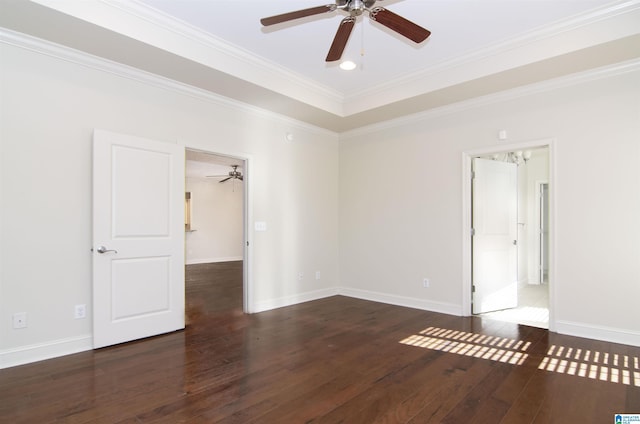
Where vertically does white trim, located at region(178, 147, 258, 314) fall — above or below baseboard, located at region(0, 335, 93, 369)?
above

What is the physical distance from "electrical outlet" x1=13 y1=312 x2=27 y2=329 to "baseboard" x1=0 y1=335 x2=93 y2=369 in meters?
0.19

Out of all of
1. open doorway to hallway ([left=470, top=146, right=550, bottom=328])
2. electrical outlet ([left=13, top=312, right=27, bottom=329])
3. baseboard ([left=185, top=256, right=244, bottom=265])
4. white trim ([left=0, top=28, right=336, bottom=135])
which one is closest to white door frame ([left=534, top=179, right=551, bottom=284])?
open doorway to hallway ([left=470, top=146, right=550, bottom=328])

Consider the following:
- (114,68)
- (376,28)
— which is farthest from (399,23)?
(114,68)

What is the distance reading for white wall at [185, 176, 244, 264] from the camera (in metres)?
10.6

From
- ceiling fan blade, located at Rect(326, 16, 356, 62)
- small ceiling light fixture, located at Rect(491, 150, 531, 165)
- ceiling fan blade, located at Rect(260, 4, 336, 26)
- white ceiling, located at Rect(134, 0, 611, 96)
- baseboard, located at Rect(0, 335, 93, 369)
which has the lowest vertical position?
baseboard, located at Rect(0, 335, 93, 369)

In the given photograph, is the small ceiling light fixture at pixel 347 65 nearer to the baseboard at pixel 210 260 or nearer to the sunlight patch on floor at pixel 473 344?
the sunlight patch on floor at pixel 473 344

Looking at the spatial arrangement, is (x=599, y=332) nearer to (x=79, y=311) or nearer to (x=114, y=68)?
(x=79, y=311)

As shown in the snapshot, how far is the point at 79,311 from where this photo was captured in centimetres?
330

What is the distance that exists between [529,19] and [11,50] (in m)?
4.61

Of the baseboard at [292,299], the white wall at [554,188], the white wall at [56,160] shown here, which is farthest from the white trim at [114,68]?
the baseboard at [292,299]

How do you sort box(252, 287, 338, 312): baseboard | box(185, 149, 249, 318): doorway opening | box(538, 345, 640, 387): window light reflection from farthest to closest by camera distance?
box(185, 149, 249, 318): doorway opening < box(252, 287, 338, 312): baseboard < box(538, 345, 640, 387): window light reflection

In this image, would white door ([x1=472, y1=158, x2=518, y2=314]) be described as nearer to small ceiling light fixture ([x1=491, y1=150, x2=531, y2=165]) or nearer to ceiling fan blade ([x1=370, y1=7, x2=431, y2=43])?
small ceiling light fixture ([x1=491, y1=150, x2=531, y2=165])

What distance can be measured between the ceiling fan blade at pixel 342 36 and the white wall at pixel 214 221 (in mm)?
8618

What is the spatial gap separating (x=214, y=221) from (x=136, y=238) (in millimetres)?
7497
